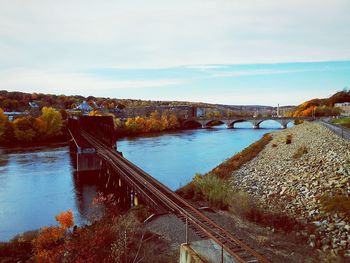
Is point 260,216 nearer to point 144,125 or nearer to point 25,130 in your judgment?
point 25,130

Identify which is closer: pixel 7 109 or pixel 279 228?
pixel 279 228

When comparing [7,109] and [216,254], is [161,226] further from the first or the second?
[7,109]

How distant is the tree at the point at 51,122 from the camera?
81.0 meters

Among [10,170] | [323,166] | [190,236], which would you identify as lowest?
[10,170]

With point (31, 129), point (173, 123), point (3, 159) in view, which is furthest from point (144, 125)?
point (3, 159)

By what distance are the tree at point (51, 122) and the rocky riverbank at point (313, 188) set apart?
60774mm

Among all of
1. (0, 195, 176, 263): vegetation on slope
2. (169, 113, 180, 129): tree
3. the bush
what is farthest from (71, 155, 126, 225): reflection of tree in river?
(169, 113, 180, 129): tree

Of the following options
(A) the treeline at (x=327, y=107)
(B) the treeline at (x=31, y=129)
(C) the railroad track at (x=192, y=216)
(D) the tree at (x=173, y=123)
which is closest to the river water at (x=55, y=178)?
(C) the railroad track at (x=192, y=216)

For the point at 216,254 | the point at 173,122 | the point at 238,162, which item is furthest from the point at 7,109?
the point at 216,254

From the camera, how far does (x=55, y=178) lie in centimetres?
3925

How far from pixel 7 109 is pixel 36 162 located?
98.3 meters

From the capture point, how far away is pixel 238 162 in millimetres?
37469

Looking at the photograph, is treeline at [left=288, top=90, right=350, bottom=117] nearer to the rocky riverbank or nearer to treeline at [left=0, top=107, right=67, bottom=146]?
treeline at [left=0, top=107, right=67, bottom=146]

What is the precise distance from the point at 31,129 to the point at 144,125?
116 feet
